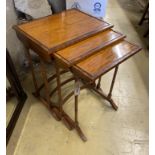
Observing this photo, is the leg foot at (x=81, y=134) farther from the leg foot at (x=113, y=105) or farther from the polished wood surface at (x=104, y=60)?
the polished wood surface at (x=104, y=60)

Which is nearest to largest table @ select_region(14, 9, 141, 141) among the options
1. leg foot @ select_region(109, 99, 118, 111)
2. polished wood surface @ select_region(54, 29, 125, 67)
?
polished wood surface @ select_region(54, 29, 125, 67)

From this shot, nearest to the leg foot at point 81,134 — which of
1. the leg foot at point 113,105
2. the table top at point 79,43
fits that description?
the leg foot at point 113,105

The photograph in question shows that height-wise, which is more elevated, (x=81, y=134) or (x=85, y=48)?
(x=85, y=48)

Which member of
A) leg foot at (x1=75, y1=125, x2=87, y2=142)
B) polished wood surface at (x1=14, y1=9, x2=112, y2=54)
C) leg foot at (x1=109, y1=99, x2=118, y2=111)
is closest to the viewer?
polished wood surface at (x1=14, y1=9, x2=112, y2=54)

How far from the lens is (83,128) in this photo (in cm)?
147

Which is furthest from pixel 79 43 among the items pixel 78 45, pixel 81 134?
pixel 81 134

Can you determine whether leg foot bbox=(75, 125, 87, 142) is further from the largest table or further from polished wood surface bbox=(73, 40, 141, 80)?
polished wood surface bbox=(73, 40, 141, 80)

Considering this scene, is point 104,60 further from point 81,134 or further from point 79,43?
point 81,134

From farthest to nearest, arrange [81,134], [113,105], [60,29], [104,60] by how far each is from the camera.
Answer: [113,105], [81,134], [60,29], [104,60]

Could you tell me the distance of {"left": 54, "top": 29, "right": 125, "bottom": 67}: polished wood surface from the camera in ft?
3.38

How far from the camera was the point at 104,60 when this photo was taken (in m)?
1.05

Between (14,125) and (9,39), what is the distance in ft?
2.28

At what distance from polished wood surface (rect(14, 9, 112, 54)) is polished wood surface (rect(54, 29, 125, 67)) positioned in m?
0.03

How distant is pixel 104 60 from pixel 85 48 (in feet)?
0.47
